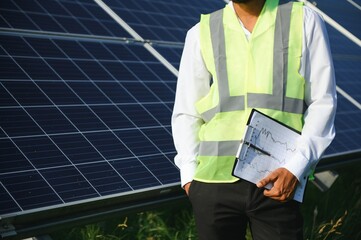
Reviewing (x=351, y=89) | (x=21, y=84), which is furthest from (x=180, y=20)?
(x=21, y=84)

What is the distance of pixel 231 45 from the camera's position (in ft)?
11.6

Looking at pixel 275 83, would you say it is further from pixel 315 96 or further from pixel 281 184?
pixel 281 184

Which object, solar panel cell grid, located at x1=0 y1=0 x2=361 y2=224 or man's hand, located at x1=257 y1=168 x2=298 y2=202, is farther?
solar panel cell grid, located at x1=0 y1=0 x2=361 y2=224

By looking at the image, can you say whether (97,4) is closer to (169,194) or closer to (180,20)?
(180,20)

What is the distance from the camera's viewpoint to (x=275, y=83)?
3.43m

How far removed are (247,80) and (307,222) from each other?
4.00m

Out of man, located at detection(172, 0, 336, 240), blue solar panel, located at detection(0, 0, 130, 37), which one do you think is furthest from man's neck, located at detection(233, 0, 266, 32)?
blue solar panel, located at detection(0, 0, 130, 37)

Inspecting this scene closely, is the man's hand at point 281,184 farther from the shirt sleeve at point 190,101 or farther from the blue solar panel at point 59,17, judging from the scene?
the blue solar panel at point 59,17

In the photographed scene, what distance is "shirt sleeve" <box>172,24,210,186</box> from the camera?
11.8 ft

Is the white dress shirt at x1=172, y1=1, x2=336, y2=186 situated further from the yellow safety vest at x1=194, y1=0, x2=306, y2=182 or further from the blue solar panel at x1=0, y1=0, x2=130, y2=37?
the blue solar panel at x1=0, y1=0, x2=130, y2=37

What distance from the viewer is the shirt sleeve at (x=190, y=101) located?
360 cm

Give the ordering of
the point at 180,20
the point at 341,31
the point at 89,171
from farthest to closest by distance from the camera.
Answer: the point at 341,31, the point at 180,20, the point at 89,171

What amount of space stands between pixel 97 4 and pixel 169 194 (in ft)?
9.45

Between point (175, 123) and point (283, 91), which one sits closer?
point (283, 91)
